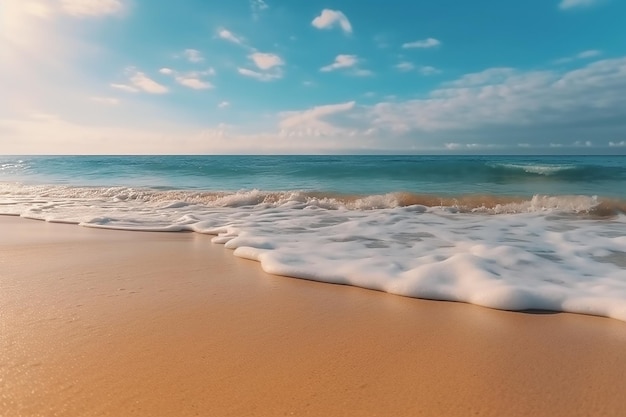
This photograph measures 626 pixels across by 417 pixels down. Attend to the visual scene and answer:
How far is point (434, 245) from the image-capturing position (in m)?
4.32

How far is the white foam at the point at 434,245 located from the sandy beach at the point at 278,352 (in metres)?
0.20

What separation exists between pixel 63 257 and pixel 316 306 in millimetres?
2655

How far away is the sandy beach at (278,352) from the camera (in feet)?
5.09

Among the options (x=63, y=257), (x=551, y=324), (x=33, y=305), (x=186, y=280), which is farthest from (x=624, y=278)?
(x=63, y=257)

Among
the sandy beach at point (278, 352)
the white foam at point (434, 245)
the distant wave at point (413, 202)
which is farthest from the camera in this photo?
the distant wave at point (413, 202)

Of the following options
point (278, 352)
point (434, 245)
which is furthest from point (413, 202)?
point (278, 352)

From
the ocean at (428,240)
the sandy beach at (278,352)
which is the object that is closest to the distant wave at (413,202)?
the ocean at (428,240)

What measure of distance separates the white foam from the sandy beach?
7.7 inches

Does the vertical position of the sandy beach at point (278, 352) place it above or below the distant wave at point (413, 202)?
above

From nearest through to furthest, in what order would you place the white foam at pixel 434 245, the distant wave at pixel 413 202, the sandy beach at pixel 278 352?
the sandy beach at pixel 278 352 → the white foam at pixel 434 245 → the distant wave at pixel 413 202

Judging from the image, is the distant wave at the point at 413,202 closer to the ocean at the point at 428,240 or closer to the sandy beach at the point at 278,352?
the ocean at the point at 428,240

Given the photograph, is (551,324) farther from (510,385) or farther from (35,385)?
(35,385)

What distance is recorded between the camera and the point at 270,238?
4648mm

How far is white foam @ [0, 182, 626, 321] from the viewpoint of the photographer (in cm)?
293
